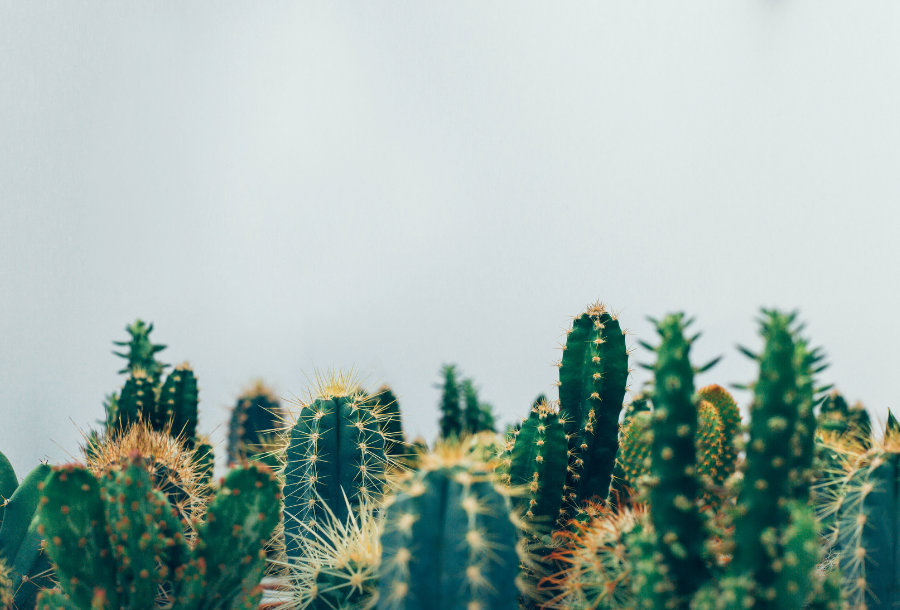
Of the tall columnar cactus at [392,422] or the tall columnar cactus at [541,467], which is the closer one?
the tall columnar cactus at [541,467]

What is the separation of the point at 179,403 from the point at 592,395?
5.07ft

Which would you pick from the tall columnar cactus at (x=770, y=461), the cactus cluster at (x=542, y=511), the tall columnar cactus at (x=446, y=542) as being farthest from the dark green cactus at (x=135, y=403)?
the tall columnar cactus at (x=770, y=461)

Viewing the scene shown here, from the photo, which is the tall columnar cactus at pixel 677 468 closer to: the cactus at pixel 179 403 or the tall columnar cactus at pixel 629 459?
the tall columnar cactus at pixel 629 459

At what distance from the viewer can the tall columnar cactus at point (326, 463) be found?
153cm

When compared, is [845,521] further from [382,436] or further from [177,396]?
[177,396]

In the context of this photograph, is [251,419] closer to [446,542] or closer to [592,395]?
[592,395]

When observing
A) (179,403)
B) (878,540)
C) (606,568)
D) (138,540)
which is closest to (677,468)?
(606,568)

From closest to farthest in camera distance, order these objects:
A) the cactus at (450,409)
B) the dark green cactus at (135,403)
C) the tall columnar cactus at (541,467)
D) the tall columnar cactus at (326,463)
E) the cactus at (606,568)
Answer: the cactus at (606,568)
the tall columnar cactus at (541,467)
the tall columnar cactus at (326,463)
the dark green cactus at (135,403)
the cactus at (450,409)

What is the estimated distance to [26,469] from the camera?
3.07m

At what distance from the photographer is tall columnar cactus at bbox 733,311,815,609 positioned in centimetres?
78

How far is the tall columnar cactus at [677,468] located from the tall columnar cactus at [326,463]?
0.87 meters

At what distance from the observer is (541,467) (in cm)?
139

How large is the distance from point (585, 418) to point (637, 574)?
2.08 feet

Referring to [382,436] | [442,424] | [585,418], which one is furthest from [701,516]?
[442,424]
